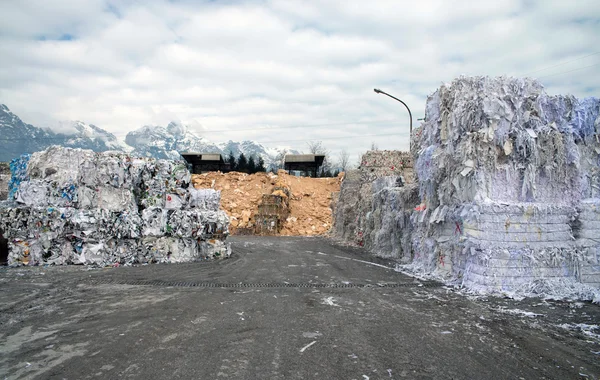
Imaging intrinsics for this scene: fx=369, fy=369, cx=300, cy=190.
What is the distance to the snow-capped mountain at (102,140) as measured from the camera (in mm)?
75750

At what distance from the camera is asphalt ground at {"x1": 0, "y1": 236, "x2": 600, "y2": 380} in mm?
3107

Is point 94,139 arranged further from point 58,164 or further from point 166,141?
point 58,164

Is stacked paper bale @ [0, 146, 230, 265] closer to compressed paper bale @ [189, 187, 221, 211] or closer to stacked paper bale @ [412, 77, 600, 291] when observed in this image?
compressed paper bale @ [189, 187, 221, 211]

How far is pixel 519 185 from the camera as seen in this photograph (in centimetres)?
624

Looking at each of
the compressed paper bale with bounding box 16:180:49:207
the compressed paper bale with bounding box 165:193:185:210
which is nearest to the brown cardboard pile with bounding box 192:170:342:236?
the compressed paper bale with bounding box 165:193:185:210

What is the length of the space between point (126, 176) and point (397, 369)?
766cm

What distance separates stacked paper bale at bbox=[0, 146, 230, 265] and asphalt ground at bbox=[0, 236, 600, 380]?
123cm

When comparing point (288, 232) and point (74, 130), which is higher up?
point (74, 130)

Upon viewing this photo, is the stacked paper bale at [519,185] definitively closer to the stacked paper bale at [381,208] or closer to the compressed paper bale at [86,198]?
the stacked paper bale at [381,208]

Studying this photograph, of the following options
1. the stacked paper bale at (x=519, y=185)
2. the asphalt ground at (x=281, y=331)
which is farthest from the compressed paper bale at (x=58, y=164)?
the stacked paper bale at (x=519, y=185)

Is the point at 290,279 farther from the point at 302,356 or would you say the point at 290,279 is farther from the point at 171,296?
the point at 302,356

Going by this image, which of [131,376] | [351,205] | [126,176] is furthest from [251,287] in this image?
[351,205]

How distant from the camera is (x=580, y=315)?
15.2 feet

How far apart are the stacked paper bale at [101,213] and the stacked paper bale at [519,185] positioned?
230 inches
